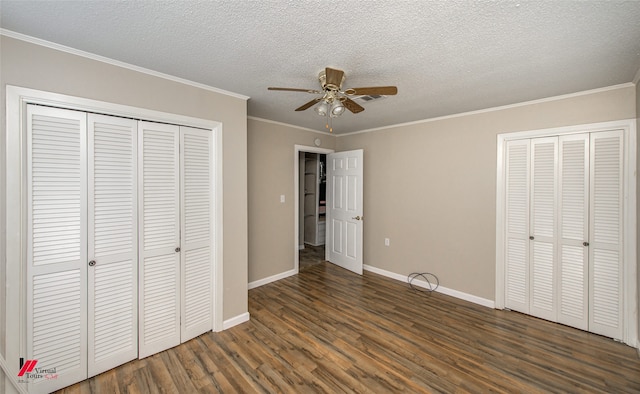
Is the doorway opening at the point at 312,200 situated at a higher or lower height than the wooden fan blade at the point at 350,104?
lower

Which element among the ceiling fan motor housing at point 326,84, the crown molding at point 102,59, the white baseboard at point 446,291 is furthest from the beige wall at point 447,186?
the crown molding at point 102,59

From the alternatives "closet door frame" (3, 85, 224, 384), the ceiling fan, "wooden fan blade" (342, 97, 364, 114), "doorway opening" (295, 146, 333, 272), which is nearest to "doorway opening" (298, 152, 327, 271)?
"doorway opening" (295, 146, 333, 272)

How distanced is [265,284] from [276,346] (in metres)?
1.48

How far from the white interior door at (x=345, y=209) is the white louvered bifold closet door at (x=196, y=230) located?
7.89ft

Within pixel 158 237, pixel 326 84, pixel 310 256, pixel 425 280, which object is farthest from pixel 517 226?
pixel 158 237

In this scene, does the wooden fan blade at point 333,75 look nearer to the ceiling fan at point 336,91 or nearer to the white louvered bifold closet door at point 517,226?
the ceiling fan at point 336,91

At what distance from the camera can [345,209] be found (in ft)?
14.5

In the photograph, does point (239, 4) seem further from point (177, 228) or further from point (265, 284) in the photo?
point (265, 284)

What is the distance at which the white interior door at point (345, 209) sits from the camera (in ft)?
13.7

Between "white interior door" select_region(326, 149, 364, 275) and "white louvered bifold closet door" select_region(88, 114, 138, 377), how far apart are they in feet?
9.90

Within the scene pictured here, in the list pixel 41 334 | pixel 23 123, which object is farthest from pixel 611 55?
pixel 41 334

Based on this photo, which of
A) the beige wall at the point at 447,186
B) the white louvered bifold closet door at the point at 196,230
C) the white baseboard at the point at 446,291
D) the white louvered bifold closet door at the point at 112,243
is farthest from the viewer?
the white baseboard at the point at 446,291

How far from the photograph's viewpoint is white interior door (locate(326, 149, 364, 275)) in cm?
417

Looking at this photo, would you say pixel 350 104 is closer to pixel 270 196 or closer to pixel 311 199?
pixel 270 196
